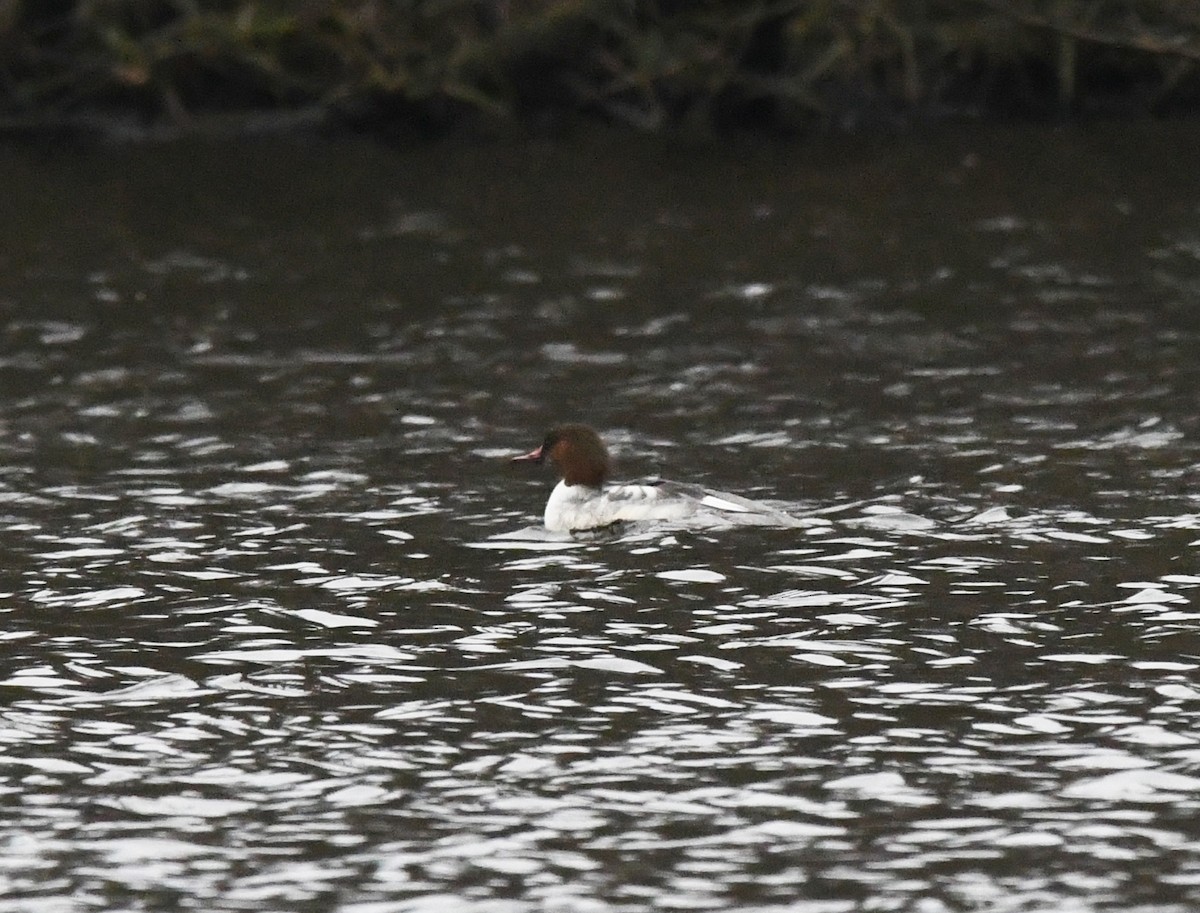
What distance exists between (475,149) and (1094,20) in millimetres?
7929

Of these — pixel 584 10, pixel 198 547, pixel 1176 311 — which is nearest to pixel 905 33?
pixel 584 10

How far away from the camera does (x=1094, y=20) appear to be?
2850 cm

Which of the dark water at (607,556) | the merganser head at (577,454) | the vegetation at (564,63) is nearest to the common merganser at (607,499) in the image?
the merganser head at (577,454)

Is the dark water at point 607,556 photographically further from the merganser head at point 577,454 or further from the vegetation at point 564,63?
the vegetation at point 564,63

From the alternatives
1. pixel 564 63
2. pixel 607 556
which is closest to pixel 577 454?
pixel 607 556

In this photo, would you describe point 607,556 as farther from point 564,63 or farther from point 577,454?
point 564,63

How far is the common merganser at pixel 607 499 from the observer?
1397 cm

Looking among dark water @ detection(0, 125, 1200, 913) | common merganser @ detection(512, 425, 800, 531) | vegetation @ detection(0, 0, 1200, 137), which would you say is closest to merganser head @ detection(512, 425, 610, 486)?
common merganser @ detection(512, 425, 800, 531)

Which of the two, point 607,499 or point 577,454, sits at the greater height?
point 577,454

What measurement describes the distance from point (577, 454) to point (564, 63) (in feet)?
58.0

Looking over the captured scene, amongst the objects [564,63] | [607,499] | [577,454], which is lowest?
[607,499]

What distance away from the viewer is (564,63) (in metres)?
31.7

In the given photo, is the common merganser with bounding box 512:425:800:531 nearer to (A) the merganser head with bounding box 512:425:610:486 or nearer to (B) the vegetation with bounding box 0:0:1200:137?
(A) the merganser head with bounding box 512:425:610:486

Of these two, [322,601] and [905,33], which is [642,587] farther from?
[905,33]
